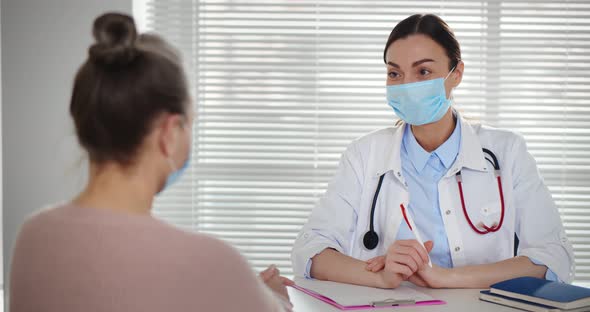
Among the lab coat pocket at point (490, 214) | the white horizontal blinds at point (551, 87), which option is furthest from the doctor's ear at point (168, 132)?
the white horizontal blinds at point (551, 87)

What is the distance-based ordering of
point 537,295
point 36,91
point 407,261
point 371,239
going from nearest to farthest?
point 537,295 < point 407,261 < point 371,239 < point 36,91

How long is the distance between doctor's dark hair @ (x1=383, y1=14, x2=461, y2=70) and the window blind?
3.34 ft

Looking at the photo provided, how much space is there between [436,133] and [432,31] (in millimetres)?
352

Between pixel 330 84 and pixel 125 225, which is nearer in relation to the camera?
pixel 125 225

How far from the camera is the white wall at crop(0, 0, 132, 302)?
2.81 meters

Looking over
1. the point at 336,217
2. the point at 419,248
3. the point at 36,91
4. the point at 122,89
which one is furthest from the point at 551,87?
the point at 122,89

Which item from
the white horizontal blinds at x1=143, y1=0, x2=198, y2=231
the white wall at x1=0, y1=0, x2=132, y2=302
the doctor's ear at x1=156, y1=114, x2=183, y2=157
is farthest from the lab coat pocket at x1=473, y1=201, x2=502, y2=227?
the white wall at x1=0, y1=0, x2=132, y2=302

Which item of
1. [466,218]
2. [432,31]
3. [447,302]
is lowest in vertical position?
[447,302]

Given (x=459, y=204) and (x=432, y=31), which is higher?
(x=432, y=31)

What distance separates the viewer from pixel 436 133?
206cm

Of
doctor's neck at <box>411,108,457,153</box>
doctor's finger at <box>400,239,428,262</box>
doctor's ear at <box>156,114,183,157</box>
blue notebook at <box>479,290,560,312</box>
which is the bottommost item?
blue notebook at <box>479,290,560,312</box>

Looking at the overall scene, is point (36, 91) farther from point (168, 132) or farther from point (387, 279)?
point (168, 132)

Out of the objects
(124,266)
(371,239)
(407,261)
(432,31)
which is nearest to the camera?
(124,266)

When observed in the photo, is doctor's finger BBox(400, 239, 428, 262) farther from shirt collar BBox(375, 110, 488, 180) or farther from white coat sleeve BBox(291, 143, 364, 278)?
shirt collar BBox(375, 110, 488, 180)
